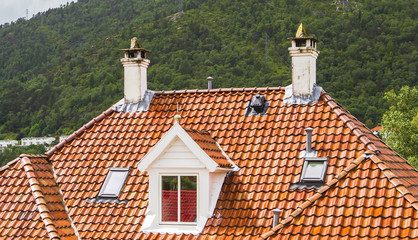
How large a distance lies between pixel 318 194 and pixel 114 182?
5.30 m

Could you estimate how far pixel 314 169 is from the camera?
15.2m

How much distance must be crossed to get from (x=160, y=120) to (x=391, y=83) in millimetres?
69993

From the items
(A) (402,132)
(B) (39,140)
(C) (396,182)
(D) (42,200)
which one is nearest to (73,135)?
(D) (42,200)

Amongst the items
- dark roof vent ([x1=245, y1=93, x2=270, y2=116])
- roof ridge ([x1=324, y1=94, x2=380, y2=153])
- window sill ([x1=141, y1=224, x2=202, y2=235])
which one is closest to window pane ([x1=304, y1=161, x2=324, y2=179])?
roof ridge ([x1=324, y1=94, x2=380, y2=153])

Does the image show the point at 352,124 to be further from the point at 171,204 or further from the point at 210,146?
the point at 171,204

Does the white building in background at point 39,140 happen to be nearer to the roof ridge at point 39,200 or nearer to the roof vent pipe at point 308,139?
the roof ridge at point 39,200

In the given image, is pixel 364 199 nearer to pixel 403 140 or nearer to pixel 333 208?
pixel 333 208

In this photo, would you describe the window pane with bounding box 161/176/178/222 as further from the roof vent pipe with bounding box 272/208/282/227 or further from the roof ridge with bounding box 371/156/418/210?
the roof ridge with bounding box 371/156/418/210

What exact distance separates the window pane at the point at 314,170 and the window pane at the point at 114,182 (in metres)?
4.66

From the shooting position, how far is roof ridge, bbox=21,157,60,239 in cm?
1538

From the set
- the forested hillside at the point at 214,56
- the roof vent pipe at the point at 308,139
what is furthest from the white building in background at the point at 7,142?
the roof vent pipe at the point at 308,139

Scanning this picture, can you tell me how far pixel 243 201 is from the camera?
15188mm

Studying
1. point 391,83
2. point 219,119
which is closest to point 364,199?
point 219,119

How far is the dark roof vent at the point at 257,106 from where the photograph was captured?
1738 cm
